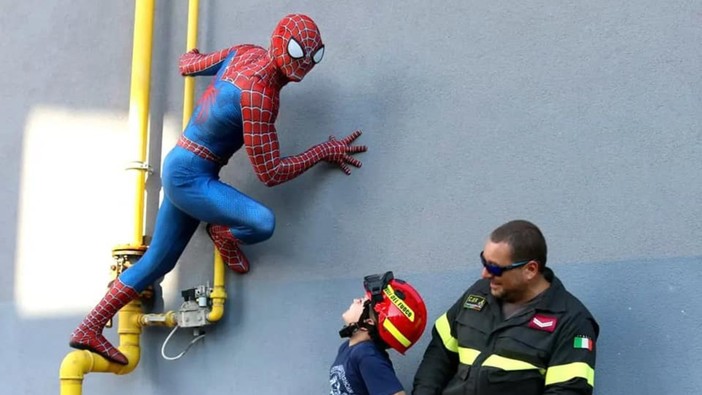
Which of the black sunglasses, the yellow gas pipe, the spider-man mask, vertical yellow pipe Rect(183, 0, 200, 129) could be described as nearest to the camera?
the black sunglasses

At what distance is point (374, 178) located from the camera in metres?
4.39

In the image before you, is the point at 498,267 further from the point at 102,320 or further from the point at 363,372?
the point at 102,320

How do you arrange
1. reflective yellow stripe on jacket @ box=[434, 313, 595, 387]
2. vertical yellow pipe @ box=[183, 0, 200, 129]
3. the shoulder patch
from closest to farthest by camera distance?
reflective yellow stripe on jacket @ box=[434, 313, 595, 387] → the shoulder patch → vertical yellow pipe @ box=[183, 0, 200, 129]

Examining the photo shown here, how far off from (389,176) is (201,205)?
0.86 metres

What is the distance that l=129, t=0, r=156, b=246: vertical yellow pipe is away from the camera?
5.02m

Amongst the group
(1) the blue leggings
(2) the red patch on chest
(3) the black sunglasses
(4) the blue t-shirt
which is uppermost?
(1) the blue leggings

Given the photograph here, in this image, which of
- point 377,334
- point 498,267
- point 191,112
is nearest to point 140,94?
point 191,112

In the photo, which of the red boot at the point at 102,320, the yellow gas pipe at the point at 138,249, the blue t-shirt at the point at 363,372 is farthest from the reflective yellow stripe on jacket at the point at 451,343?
the red boot at the point at 102,320

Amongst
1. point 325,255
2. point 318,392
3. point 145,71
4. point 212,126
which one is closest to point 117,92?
point 145,71

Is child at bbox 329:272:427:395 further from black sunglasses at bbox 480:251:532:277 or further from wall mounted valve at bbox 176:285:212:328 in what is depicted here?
wall mounted valve at bbox 176:285:212:328

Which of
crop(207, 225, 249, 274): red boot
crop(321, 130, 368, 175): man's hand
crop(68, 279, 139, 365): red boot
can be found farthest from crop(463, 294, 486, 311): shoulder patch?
crop(68, 279, 139, 365): red boot

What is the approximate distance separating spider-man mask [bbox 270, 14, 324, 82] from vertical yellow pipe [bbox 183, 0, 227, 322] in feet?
2.37

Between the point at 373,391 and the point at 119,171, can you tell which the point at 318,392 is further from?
the point at 119,171

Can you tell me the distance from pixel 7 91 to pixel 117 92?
0.87 m
